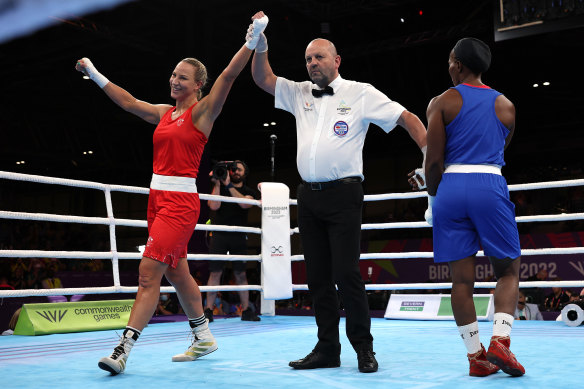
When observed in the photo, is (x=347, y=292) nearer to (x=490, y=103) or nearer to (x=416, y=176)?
(x=416, y=176)

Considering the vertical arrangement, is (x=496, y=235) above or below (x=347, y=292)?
above

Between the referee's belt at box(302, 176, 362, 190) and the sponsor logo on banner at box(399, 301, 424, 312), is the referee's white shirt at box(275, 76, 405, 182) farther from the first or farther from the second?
the sponsor logo on banner at box(399, 301, 424, 312)

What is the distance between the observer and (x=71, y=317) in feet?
13.6

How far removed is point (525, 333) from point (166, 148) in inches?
95.3

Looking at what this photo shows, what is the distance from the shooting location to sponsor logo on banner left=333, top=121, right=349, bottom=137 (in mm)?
2621

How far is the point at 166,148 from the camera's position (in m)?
2.71

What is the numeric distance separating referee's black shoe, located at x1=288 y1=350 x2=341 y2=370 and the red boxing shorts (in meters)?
0.69

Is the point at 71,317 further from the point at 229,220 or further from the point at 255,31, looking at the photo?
the point at 255,31

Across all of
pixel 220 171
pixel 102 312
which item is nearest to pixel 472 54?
pixel 220 171

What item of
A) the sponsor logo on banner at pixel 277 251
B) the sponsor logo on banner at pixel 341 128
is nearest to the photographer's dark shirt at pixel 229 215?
the sponsor logo on banner at pixel 277 251

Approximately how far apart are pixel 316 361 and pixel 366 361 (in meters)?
0.23

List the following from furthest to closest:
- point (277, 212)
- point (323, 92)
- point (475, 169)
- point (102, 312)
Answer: point (277, 212) < point (102, 312) < point (323, 92) < point (475, 169)

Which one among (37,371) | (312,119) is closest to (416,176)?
(312,119)

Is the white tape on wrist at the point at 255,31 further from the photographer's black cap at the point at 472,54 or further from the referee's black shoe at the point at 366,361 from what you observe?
→ the referee's black shoe at the point at 366,361
